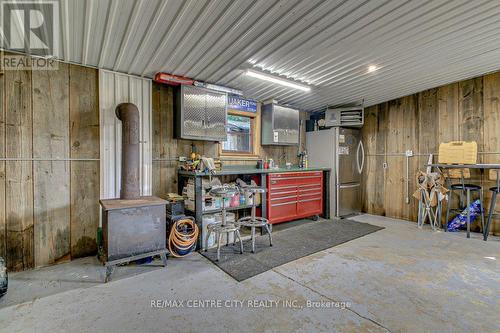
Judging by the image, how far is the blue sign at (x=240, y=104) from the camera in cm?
449

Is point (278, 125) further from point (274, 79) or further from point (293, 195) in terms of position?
point (293, 195)

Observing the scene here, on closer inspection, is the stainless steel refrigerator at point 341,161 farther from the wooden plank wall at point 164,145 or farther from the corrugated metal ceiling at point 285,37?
the wooden plank wall at point 164,145

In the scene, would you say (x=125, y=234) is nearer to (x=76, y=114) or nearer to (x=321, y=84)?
(x=76, y=114)

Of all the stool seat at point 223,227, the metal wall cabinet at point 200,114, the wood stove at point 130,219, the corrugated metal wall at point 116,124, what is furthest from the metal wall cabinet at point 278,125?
the wood stove at point 130,219

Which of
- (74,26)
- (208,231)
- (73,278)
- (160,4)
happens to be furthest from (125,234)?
(160,4)

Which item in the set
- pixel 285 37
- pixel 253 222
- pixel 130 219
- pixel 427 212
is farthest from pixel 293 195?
pixel 130 219

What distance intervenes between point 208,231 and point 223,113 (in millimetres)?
2009

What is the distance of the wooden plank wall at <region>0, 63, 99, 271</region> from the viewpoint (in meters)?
2.70

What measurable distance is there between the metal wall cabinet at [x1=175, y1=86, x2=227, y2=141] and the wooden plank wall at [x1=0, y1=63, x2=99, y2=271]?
44.4 inches

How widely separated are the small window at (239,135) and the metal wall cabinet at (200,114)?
0.50 m

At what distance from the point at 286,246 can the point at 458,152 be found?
366 cm

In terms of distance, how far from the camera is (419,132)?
201 inches


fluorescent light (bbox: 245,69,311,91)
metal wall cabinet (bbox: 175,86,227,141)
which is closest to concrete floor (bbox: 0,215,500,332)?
metal wall cabinet (bbox: 175,86,227,141)
